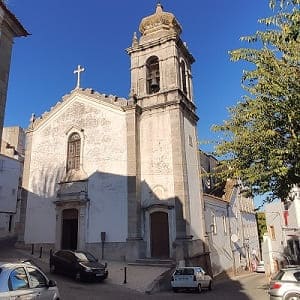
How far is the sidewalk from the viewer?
50.6 ft

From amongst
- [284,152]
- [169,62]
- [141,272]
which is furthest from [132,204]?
[284,152]

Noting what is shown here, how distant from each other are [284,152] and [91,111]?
59.2 ft

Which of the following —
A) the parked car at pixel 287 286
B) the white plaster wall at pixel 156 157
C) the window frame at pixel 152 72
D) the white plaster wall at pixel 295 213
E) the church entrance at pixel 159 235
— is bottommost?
the parked car at pixel 287 286

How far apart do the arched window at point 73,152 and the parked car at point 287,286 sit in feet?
54.2

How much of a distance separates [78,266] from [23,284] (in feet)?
33.2

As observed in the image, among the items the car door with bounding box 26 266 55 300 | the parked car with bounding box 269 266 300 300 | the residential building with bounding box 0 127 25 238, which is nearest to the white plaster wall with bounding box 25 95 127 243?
the residential building with bounding box 0 127 25 238

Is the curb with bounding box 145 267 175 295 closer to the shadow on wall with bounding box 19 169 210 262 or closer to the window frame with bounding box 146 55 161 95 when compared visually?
the shadow on wall with bounding box 19 169 210 262

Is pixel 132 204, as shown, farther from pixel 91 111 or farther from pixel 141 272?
pixel 91 111

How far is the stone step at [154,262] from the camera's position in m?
19.1

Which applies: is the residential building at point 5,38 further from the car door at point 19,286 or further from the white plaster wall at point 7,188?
the white plaster wall at point 7,188

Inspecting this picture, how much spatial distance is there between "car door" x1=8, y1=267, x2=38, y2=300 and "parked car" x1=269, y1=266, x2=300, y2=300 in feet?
26.6

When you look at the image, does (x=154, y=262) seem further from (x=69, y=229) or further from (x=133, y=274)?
(x=69, y=229)

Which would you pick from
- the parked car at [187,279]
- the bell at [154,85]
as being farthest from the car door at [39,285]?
the bell at [154,85]

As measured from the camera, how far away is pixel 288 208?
27.0 m
